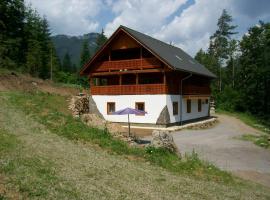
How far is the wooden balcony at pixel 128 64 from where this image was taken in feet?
99.7

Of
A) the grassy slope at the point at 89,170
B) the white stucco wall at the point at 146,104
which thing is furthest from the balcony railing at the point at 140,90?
the grassy slope at the point at 89,170

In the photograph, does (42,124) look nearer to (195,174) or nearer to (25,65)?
(195,174)

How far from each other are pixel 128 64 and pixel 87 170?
21676mm

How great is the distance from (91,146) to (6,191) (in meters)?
6.96

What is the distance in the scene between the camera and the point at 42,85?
34.3 metres

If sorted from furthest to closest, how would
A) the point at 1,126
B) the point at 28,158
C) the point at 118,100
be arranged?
the point at 118,100, the point at 1,126, the point at 28,158

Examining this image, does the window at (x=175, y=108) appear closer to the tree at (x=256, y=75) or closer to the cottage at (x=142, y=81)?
the cottage at (x=142, y=81)

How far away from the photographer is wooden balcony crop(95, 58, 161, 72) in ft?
99.7

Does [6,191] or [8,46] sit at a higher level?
[8,46]

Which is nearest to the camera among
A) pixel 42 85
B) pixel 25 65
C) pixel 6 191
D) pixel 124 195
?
pixel 6 191

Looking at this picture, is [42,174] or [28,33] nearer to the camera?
[42,174]

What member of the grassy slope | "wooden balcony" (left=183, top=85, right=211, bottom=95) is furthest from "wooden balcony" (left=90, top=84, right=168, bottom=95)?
the grassy slope

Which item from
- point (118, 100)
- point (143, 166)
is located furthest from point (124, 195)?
point (118, 100)

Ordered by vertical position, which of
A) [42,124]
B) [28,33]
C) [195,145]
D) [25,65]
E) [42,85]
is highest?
[28,33]
